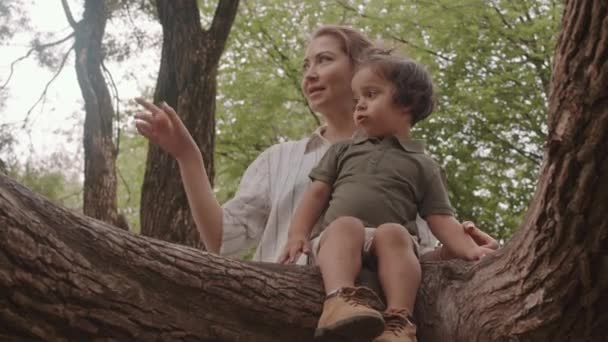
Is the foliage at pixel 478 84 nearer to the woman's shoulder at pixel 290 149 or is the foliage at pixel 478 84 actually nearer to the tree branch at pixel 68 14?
the tree branch at pixel 68 14

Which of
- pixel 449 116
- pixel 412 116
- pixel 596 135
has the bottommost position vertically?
pixel 596 135

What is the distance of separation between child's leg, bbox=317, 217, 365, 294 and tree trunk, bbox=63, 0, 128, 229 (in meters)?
4.39

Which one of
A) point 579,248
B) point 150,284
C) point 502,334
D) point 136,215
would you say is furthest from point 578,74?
point 136,215

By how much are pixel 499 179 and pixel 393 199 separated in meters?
6.59

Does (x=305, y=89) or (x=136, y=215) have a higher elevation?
(x=136, y=215)

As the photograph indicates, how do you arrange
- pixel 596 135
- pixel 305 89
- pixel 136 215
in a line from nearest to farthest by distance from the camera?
pixel 596 135 → pixel 305 89 → pixel 136 215

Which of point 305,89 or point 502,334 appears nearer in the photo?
point 502,334

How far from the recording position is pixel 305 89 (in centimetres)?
300

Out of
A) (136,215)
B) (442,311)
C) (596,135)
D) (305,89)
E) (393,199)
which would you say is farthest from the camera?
(136,215)

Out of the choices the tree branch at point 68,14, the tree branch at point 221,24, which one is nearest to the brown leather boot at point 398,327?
the tree branch at point 221,24

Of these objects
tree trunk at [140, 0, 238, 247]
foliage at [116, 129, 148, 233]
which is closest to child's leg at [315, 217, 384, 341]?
tree trunk at [140, 0, 238, 247]

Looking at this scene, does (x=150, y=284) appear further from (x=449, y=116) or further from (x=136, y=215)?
(x=136, y=215)

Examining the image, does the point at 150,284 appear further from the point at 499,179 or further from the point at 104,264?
the point at 499,179

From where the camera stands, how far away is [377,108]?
2648 mm
